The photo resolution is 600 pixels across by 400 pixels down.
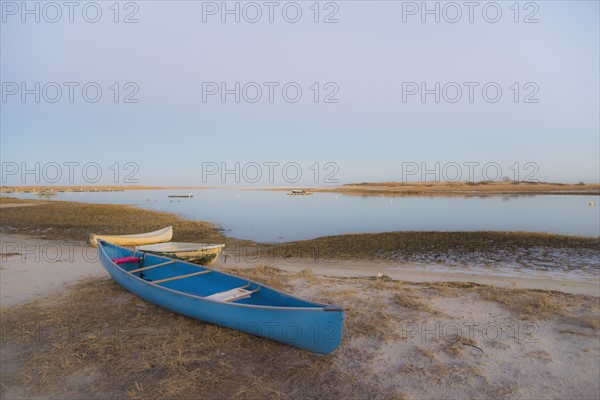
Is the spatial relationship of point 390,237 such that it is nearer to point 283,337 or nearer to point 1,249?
point 283,337

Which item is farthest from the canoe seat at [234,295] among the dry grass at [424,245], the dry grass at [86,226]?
the dry grass at [86,226]

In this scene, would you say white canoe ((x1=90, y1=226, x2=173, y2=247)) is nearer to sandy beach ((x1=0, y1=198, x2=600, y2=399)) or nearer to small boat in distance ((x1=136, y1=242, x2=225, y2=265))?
small boat in distance ((x1=136, y1=242, x2=225, y2=265))

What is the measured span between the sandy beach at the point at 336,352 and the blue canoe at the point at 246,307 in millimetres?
293

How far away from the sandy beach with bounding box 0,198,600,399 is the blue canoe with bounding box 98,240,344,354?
29 centimetres

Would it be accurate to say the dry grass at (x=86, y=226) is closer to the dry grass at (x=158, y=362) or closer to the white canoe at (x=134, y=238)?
the white canoe at (x=134, y=238)

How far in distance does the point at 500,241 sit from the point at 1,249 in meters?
24.3

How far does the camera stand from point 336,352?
5.74 meters

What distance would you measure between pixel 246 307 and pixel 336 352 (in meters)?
1.65

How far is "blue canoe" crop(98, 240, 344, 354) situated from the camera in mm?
5203

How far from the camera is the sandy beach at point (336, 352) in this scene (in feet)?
15.6

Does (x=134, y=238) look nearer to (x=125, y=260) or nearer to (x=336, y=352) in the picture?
(x=125, y=260)

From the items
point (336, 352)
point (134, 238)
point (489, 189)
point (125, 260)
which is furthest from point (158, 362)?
point (489, 189)

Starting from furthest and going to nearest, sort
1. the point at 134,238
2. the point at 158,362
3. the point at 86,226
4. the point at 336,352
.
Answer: the point at 86,226 < the point at 134,238 < the point at 336,352 < the point at 158,362

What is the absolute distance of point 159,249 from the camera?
13.3 meters
